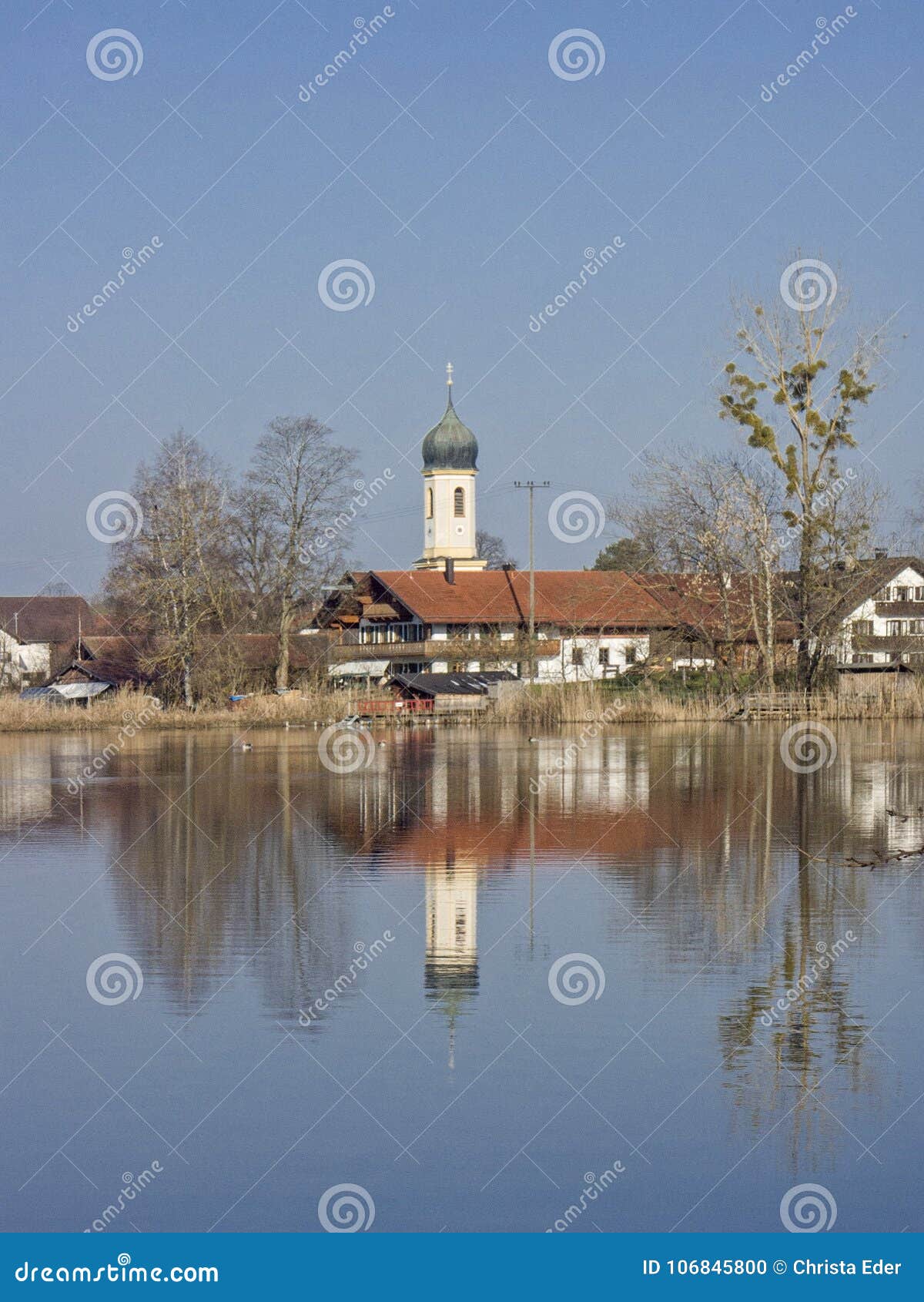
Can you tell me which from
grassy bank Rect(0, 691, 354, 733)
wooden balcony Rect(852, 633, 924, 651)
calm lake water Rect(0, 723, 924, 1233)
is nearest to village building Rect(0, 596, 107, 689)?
grassy bank Rect(0, 691, 354, 733)

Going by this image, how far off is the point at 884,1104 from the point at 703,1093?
0.93 meters

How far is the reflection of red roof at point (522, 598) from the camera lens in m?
73.5

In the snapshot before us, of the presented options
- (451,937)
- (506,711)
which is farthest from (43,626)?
(451,937)

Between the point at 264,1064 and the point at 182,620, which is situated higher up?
the point at 182,620

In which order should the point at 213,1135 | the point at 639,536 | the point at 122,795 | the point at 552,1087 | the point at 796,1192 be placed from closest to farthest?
the point at 796,1192
the point at 213,1135
the point at 552,1087
the point at 122,795
the point at 639,536

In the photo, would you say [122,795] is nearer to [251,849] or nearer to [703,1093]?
[251,849]

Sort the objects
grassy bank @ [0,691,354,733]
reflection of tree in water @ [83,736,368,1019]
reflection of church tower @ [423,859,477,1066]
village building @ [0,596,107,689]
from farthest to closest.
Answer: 1. village building @ [0,596,107,689]
2. grassy bank @ [0,691,354,733]
3. reflection of tree in water @ [83,736,368,1019]
4. reflection of church tower @ [423,859,477,1066]

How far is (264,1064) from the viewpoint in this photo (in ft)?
30.8

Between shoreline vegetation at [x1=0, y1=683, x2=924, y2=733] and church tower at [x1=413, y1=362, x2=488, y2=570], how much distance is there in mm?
50339

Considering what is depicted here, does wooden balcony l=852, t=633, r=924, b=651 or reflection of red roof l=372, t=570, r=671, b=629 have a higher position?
reflection of red roof l=372, t=570, r=671, b=629

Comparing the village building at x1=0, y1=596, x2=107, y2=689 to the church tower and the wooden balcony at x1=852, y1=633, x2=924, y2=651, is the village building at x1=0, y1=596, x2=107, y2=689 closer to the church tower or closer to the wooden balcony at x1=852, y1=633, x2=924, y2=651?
the church tower

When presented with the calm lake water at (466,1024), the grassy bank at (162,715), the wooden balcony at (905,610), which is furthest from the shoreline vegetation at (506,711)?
the wooden balcony at (905,610)

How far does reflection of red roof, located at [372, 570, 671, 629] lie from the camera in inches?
2894

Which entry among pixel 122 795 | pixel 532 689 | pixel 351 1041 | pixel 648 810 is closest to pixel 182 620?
pixel 532 689
